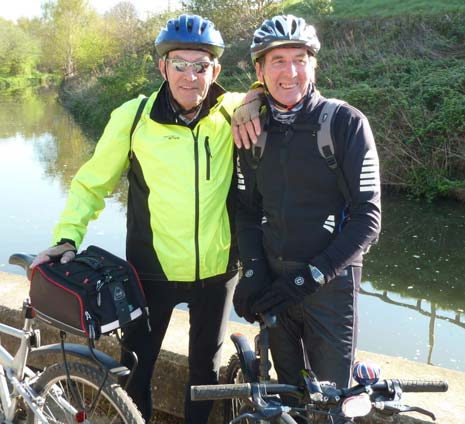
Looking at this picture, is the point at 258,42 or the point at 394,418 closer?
the point at 258,42

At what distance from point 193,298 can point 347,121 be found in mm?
1011

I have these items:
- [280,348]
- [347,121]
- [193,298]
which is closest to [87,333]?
[193,298]

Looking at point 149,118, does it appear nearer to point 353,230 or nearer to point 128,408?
point 353,230

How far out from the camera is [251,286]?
6.81 ft

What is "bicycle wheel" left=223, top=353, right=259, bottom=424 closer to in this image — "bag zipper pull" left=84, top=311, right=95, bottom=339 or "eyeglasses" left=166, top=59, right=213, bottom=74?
"bag zipper pull" left=84, top=311, right=95, bottom=339

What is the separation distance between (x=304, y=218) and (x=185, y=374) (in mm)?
1215

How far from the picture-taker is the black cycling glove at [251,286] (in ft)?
6.77

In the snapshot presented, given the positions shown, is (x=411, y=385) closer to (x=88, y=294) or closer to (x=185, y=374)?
(x=88, y=294)

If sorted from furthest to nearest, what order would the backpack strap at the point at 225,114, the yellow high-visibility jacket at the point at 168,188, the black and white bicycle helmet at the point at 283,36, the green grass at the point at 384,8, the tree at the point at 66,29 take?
the tree at the point at 66,29, the green grass at the point at 384,8, the backpack strap at the point at 225,114, the yellow high-visibility jacket at the point at 168,188, the black and white bicycle helmet at the point at 283,36

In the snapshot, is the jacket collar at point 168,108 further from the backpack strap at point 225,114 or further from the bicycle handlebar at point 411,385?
the bicycle handlebar at point 411,385

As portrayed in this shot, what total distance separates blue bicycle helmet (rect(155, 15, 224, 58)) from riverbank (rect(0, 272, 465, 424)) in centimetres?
145

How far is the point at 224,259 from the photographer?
8.07ft

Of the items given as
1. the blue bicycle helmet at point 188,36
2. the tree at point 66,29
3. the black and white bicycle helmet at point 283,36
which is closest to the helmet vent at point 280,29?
the black and white bicycle helmet at point 283,36

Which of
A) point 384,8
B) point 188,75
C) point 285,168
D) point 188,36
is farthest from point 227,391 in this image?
point 384,8
